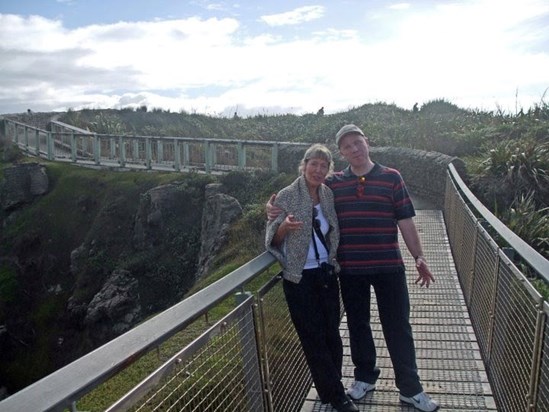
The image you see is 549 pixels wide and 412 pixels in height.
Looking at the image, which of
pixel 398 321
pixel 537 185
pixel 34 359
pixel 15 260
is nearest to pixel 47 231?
pixel 15 260

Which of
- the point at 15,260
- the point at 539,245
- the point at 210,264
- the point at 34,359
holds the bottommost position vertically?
the point at 34,359

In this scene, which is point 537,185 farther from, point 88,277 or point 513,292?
point 88,277

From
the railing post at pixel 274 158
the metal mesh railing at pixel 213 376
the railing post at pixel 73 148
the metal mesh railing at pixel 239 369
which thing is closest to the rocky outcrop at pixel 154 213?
the railing post at pixel 274 158

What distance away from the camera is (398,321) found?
13.8 ft

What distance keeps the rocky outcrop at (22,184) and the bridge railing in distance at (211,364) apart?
2021cm

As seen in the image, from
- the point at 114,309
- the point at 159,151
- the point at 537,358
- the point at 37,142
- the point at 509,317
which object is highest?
the point at 537,358

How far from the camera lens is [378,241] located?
4074 millimetres

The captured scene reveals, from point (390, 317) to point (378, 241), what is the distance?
538 millimetres

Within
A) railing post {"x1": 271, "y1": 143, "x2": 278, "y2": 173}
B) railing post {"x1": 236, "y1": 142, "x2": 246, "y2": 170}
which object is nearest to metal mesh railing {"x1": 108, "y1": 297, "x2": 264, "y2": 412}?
railing post {"x1": 271, "y1": 143, "x2": 278, "y2": 173}

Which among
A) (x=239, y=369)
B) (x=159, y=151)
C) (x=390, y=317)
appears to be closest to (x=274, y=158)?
(x=159, y=151)

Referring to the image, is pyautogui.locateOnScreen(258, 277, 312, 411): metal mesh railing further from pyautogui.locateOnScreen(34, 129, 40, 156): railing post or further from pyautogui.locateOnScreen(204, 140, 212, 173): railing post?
pyautogui.locateOnScreen(34, 129, 40, 156): railing post

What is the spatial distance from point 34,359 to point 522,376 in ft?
45.0

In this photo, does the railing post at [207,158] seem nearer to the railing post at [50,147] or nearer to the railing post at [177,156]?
the railing post at [177,156]

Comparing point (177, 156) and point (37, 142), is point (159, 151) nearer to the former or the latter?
point (177, 156)
